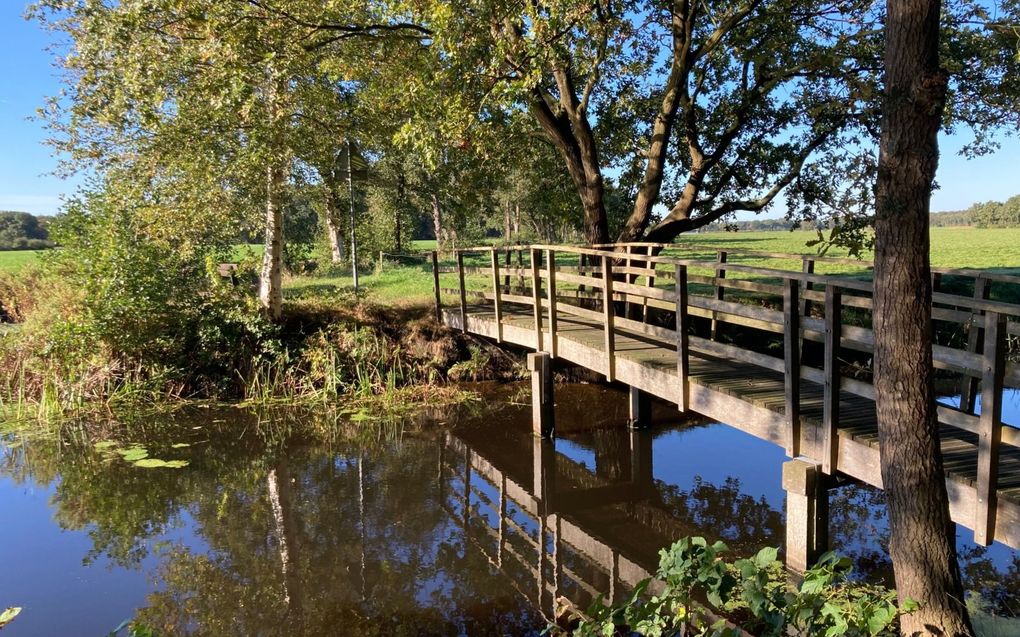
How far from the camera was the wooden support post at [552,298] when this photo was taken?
9727 millimetres

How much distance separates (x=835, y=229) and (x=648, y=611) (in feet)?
8.47

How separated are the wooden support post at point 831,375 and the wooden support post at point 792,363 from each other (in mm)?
294

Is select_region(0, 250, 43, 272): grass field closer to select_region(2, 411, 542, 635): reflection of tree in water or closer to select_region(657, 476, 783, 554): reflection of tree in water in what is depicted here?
select_region(2, 411, 542, 635): reflection of tree in water

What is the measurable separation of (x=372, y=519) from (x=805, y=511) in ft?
15.3

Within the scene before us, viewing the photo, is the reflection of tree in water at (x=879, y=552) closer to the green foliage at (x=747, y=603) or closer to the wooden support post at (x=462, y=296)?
the green foliage at (x=747, y=603)

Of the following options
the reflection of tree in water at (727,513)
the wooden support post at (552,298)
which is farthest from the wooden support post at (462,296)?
the reflection of tree in water at (727,513)

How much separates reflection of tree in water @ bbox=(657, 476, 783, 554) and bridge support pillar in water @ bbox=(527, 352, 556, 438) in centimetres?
232

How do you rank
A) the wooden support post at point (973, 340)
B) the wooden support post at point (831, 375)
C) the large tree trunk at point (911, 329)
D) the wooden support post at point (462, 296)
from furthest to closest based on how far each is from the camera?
the wooden support post at point (462, 296)
the wooden support post at point (973, 340)
the wooden support post at point (831, 375)
the large tree trunk at point (911, 329)

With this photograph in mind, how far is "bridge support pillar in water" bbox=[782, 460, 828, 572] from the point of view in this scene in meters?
5.65

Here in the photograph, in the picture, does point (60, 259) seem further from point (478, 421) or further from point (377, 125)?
point (478, 421)

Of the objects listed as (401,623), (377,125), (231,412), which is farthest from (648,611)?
(377,125)

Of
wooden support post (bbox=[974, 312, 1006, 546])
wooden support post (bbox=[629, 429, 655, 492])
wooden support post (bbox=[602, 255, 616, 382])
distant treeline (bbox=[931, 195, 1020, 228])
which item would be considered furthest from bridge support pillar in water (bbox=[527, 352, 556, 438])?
distant treeline (bbox=[931, 195, 1020, 228])

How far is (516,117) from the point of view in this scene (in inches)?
514

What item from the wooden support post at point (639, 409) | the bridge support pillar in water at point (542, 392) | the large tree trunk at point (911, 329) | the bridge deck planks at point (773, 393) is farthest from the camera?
the wooden support post at point (639, 409)
